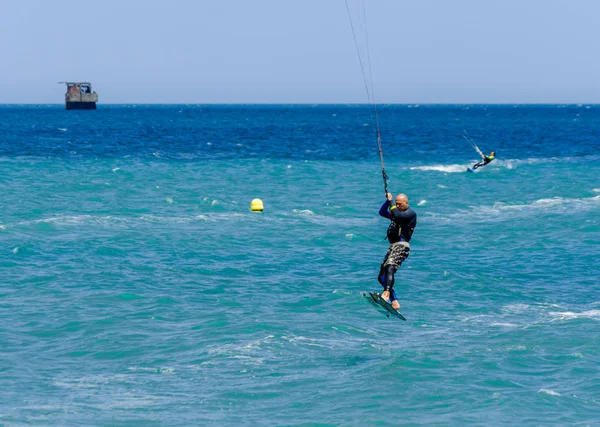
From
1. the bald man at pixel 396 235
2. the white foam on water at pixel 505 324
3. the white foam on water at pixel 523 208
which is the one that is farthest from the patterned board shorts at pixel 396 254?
the white foam on water at pixel 523 208

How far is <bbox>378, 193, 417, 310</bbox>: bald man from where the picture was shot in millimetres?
19469

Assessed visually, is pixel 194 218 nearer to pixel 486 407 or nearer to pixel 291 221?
pixel 291 221

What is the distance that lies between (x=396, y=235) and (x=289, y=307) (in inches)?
287

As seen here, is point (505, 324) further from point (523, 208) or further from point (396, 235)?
point (523, 208)

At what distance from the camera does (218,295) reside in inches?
1092

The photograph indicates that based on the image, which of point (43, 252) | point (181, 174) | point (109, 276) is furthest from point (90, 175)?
point (109, 276)

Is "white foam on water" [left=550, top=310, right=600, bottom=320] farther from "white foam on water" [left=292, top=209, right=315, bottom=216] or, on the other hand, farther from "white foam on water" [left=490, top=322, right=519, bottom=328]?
"white foam on water" [left=292, top=209, right=315, bottom=216]

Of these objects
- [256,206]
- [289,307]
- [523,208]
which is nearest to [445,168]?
[523,208]

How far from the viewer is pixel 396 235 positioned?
65.5 feet

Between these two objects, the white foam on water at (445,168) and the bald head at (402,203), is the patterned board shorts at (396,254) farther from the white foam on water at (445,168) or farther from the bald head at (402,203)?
the white foam on water at (445,168)

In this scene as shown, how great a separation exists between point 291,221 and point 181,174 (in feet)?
72.8

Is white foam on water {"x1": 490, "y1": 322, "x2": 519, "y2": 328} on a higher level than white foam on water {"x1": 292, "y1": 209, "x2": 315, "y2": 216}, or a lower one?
lower

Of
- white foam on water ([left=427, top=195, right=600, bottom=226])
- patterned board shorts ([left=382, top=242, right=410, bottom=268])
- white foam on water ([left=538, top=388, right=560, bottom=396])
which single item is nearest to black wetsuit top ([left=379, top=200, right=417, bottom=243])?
patterned board shorts ([left=382, top=242, right=410, bottom=268])

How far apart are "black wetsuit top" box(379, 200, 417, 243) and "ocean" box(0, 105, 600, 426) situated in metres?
3.30
